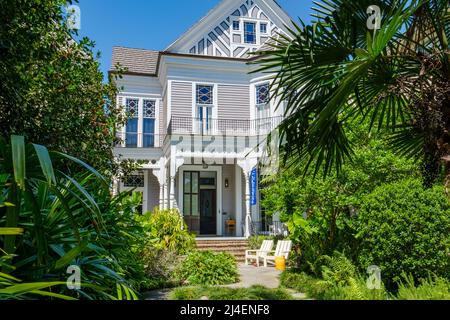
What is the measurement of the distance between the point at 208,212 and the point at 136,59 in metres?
8.76

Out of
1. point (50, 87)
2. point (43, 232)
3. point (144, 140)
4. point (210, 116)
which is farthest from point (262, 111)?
point (43, 232)

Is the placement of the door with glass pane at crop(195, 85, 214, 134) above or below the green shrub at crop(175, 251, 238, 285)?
above

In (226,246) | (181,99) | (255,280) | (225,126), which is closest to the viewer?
(255,280)

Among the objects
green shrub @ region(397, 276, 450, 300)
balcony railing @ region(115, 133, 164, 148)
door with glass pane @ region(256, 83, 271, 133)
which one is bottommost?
green shrub @ region(397, 276, 450, 300)

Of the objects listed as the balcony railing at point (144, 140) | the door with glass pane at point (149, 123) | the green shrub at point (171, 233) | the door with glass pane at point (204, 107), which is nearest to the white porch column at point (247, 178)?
the door with glass pane at point (204, 107)

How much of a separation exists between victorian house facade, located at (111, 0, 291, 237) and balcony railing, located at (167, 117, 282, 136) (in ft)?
0.14

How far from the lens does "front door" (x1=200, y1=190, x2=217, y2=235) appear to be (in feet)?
57.3

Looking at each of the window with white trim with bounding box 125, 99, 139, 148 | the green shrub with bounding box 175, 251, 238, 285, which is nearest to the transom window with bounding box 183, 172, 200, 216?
the window with white trim with bounding box 125, 99, 139, 148

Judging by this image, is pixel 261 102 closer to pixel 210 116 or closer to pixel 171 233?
pixel 210 116

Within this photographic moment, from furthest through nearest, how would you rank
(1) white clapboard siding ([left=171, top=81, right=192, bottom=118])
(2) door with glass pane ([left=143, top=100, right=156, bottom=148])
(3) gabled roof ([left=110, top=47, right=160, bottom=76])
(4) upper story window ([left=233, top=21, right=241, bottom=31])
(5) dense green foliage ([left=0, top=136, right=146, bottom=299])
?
1. (3) gabled roof ([left=110, top=47, right=160, bottom=76])
2. (4) upper story window ([left=233, top=21, right=241, bottom=31])
3. (2) door with glass pane ([left=143, top=100, right=156, bottom=148])
4. (1) white clapboard siding ([left=171, top=81, right=192, bottom=118])
5. (5) dense green foliage ([left=0, top=136, right=146, bottom=299])

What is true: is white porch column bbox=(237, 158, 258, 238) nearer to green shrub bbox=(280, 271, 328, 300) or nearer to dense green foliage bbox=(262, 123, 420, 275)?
dense green foliage bbox=(262, 123, 420, 275)

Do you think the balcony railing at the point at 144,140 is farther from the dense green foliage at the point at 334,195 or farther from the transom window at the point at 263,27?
the dense green foliage at the point at 334,195

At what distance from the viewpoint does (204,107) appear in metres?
17.0

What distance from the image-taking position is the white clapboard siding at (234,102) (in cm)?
1691
